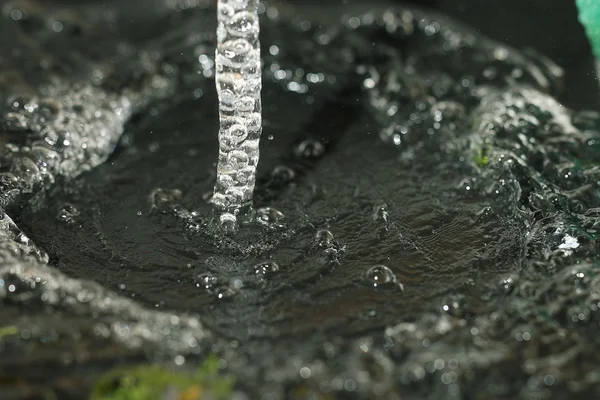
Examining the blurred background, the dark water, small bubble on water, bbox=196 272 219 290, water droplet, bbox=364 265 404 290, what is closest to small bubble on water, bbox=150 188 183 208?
the dark water

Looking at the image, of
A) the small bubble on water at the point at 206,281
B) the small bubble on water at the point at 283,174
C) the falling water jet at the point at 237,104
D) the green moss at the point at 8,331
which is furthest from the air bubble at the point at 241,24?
the green moss at the point at 8,331

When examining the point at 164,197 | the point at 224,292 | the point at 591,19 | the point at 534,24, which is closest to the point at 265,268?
the point at 224,292

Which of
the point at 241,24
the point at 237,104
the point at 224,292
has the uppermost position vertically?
the point at 241,24

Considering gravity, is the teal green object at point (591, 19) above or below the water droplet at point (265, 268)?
above

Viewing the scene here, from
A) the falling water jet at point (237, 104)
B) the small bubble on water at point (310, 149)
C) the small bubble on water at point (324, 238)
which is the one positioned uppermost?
the falling water jet at point (237, 104)

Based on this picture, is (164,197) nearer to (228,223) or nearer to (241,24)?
(228,223)

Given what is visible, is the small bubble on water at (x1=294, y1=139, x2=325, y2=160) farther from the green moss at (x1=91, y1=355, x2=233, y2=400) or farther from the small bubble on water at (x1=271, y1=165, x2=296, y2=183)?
the green moss at (x1=91, y1=355, x2=233, y2=400)

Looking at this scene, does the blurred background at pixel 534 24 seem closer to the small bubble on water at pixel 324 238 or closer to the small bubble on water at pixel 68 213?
the small bubble on water at pixel 324 238
